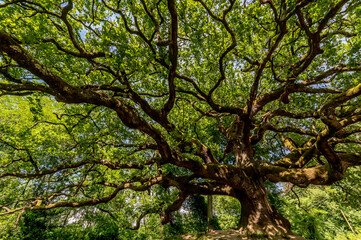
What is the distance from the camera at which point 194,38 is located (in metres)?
6.30

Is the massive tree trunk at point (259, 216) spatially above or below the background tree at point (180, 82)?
below

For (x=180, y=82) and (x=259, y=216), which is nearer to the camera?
(x=259, y=216)

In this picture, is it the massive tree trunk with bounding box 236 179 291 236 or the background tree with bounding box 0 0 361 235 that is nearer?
the background tree with bounding box 0 0 361 235

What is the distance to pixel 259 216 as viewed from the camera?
589 centimetres

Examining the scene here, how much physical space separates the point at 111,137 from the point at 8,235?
6.91 meters

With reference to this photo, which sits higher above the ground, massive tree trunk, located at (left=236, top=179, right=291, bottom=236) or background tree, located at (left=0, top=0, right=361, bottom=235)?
background tree, located at (left=0, top=0, right=361, bottom=235)

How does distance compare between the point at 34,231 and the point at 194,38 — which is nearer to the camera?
the point at 194,38

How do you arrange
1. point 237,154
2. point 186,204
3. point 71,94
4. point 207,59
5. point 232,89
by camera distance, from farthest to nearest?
1. point 186,204
2. point 232,89
3. point 237,154
4. point 207,59
5. point 71,94

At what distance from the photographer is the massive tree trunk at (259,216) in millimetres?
5453

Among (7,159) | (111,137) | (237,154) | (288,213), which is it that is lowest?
(288,213)

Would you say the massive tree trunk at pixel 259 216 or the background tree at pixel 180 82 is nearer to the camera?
the background tree at pixel 180 82

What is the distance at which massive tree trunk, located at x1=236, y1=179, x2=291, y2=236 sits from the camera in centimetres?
545

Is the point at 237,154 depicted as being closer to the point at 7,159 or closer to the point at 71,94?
the point at 71,94

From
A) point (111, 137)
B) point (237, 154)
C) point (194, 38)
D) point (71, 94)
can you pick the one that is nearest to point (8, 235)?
point (111, 137)
